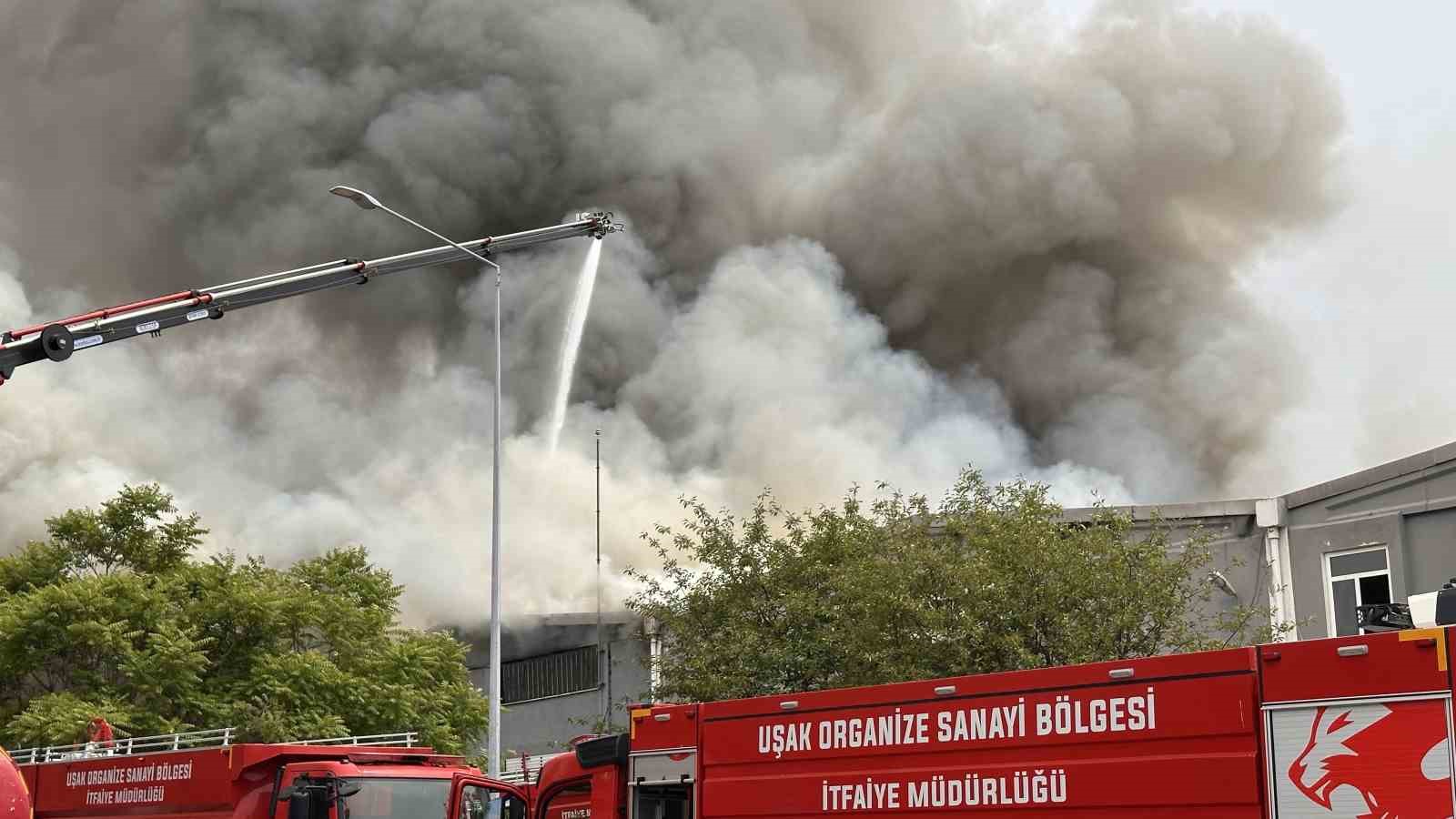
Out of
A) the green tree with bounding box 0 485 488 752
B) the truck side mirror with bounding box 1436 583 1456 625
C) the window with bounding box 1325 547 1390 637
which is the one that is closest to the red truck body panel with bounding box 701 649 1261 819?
the truck side mirror with bounding box 1436 583 1456 625

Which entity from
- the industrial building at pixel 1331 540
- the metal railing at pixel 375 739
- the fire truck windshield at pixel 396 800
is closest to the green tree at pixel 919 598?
the industrial building at pixel 1331 540

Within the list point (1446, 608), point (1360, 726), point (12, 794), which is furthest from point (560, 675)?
point (1360, 726)

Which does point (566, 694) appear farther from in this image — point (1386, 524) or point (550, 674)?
point (1386, 524)

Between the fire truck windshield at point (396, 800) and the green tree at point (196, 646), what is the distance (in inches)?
873

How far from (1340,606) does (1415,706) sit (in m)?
23.1

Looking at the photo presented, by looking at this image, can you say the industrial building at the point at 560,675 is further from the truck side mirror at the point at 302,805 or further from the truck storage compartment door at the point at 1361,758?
the truck storage compartment door at the point at 1361,758

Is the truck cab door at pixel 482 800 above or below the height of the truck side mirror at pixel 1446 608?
below

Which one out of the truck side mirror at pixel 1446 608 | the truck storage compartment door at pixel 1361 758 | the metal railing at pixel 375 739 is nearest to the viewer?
the truck storage compartment door at pixel 1361 758

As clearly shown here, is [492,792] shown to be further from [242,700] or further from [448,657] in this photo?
[448,657]

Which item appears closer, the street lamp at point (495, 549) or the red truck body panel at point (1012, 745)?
the red truck body panel at point (1012, 745)

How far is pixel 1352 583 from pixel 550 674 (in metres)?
27.1

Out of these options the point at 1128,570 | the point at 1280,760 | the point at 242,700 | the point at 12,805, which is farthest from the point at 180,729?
the point at 1280,760

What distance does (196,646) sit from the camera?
35656 millimetres

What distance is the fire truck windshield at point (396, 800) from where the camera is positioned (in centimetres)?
1261
